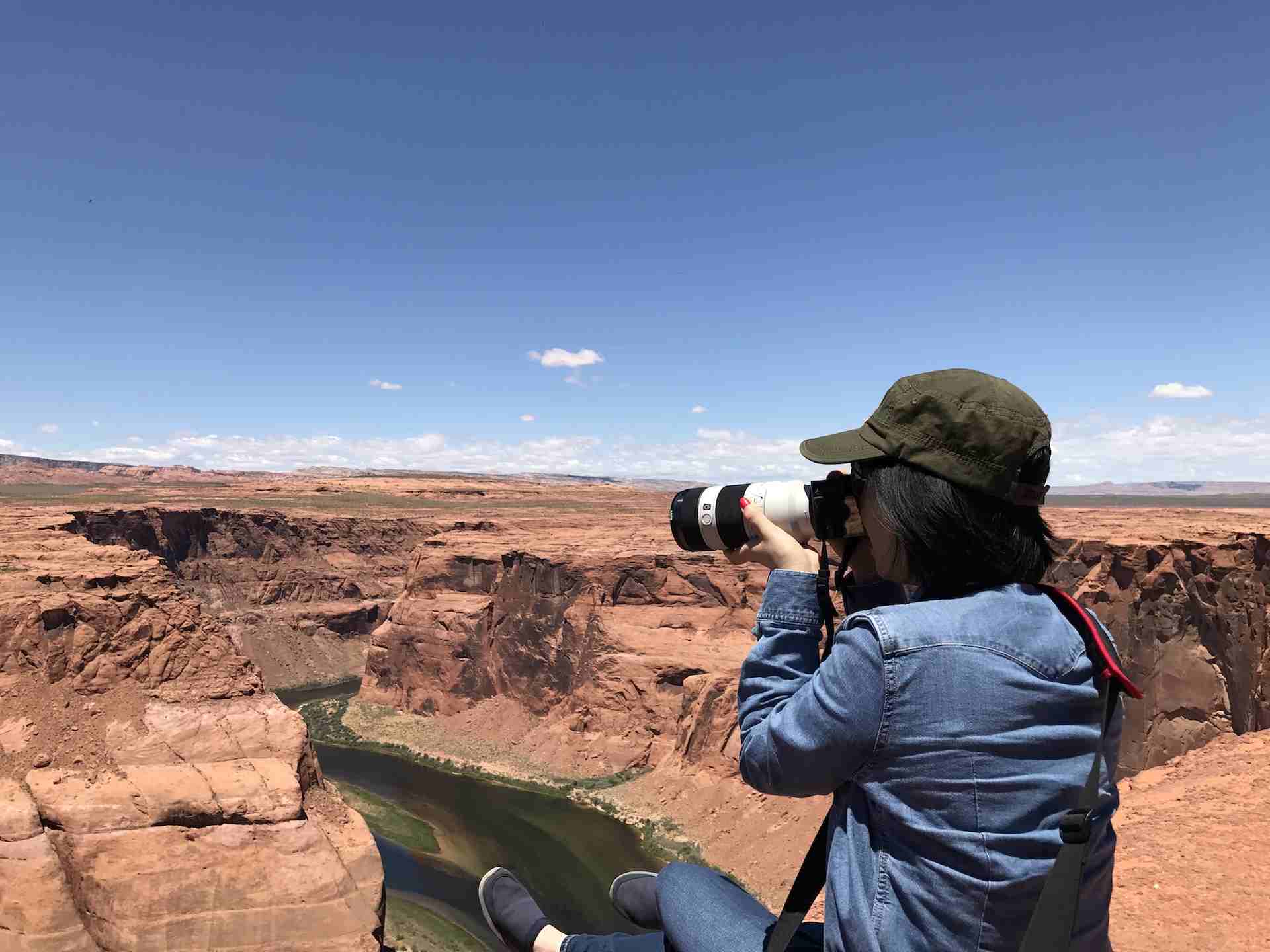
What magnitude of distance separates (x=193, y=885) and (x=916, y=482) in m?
9.46

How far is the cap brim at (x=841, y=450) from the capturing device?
7.34 ft

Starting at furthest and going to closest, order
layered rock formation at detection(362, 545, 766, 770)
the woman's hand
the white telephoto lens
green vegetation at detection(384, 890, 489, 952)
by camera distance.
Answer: layered rock formation at detection(362, 545, 766, 770) → green vegetation at detection(384, 890, 489, 952) → the white telephoto lens → the woman's hand

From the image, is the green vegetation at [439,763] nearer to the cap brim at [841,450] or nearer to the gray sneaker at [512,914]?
the gray sneaker at [512,914]

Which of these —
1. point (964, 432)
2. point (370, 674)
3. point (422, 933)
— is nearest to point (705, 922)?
point (964, 432)

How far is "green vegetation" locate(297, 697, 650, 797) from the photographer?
32.8m

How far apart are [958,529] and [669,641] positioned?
35193 mm

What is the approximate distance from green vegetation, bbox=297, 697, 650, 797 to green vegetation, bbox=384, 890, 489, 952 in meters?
8.70

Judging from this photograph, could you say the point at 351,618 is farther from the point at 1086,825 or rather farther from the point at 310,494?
the point at 1086,825

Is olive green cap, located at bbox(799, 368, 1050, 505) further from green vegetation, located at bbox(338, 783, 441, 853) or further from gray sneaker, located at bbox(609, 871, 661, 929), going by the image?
green vegetation, located at bbox(338, 783, 441, 853)

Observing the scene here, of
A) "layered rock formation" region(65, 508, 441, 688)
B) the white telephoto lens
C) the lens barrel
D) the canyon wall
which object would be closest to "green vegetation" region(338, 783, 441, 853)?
the canyon wall

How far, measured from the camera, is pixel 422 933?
21734mm

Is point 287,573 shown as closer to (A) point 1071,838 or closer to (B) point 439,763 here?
(B) point 439,763

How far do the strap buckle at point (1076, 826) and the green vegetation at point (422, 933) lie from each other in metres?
22.7

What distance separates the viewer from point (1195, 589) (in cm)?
2341
